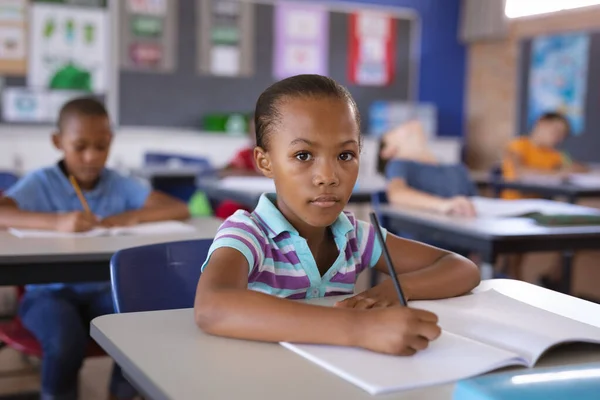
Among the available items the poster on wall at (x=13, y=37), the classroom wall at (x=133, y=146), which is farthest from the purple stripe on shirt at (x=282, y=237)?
the poster on wall at (x=13, y=37)

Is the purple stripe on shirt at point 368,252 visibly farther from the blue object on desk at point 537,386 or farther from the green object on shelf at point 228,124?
the green object on shelf at point 228,124

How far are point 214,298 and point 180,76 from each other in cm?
543

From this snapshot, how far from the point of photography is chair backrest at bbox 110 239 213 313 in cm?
137

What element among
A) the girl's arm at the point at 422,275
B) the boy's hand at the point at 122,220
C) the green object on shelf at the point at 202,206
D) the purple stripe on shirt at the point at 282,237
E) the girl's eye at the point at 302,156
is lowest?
the green object on shelf at the point at 202,206

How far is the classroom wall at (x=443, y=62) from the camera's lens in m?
7.19

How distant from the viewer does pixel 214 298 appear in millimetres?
996

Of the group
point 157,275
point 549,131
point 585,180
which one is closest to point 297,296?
point 157,275

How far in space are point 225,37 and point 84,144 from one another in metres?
4.27

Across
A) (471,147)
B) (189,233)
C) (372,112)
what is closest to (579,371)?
(189,233)

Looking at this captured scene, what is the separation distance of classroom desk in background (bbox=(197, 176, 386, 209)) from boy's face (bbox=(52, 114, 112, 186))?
45.0 inches

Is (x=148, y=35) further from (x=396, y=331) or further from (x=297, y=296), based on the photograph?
(x=396, y=331)

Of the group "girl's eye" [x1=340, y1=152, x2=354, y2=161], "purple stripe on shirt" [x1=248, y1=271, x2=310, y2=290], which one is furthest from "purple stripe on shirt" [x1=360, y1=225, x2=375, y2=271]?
"girl's eye" [x1=340, y1=152, x2=354, y2=161]

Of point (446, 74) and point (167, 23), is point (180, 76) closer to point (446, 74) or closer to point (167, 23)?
point (167, 23)

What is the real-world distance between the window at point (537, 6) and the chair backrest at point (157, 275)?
5337 millimetres
